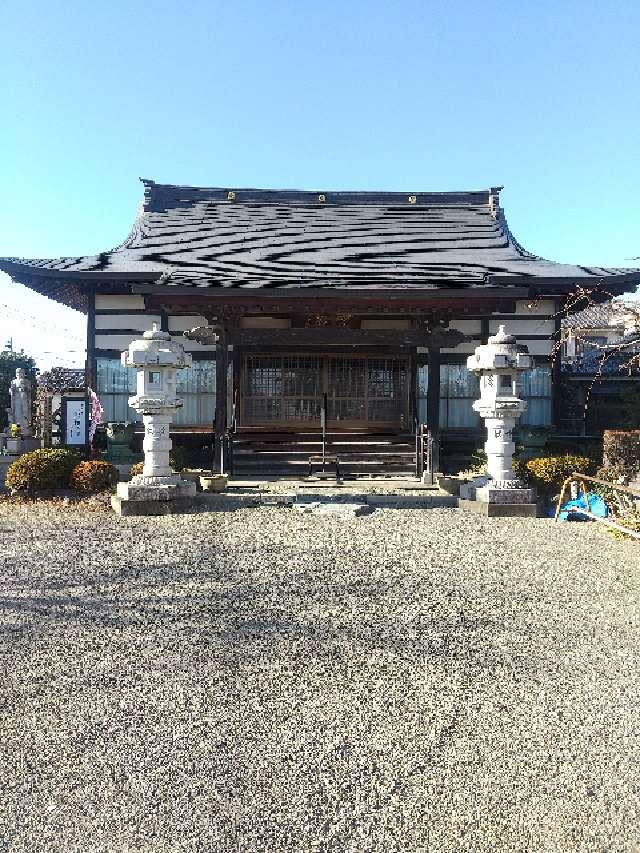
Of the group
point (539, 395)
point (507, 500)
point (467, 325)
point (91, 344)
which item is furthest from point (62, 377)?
point (507, 500)

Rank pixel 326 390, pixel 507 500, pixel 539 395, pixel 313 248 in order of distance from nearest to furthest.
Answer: pixel 507 500, pixel 539 395, pixel 326 390, pixel 313 248

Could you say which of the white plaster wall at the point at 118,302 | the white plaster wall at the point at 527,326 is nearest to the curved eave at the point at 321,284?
the white plaster wall at the point at 118,302

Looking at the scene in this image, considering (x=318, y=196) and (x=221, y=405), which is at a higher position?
(x=318, y=196)

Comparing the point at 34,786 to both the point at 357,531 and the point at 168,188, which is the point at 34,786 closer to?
the point at 357,531

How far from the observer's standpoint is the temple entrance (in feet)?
44.8

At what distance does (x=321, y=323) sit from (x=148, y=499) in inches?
236

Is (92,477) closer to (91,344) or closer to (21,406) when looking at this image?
(21,406)

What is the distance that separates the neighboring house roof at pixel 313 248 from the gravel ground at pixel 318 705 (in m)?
7.21

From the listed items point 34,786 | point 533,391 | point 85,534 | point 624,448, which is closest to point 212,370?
point 85,534

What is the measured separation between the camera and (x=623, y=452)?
1012cm

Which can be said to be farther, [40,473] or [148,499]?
[40,473]

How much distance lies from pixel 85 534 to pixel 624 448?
31.4 feet

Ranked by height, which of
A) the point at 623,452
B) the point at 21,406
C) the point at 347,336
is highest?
the point at 347,336

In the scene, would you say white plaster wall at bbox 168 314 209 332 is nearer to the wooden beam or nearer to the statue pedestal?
the wooden beam
